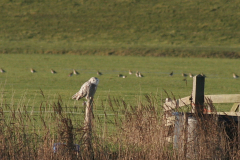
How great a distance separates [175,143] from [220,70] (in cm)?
2876

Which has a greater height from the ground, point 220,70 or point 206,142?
point 220,70

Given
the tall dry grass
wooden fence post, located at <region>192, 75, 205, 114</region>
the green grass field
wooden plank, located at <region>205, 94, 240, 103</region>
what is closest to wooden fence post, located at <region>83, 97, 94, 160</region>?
the tall dry grass

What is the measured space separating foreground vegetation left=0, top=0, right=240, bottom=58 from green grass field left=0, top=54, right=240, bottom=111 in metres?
7.66

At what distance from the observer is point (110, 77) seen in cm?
2912

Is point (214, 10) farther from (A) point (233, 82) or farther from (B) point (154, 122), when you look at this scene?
(B) point (154, 122)

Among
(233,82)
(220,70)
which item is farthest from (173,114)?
(220,70)

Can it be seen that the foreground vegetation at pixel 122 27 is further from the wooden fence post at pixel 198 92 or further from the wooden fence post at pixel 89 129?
the wooden fence post at pixel 89 129

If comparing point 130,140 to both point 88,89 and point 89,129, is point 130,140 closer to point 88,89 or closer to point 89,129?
point 89,129

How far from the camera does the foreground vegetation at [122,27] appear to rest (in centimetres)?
5166

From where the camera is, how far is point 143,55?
1916 inches

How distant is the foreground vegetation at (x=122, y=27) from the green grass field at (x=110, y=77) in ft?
25.1

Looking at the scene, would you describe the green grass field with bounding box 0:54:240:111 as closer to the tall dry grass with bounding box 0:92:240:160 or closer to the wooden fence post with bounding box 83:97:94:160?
the tall dry grass with bounding box 0:92:240:160

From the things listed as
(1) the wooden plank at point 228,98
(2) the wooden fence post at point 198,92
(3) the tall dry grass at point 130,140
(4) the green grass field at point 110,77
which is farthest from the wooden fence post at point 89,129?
(4) the green grass field at point 110,77

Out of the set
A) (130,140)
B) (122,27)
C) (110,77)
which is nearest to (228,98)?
(130,140)
